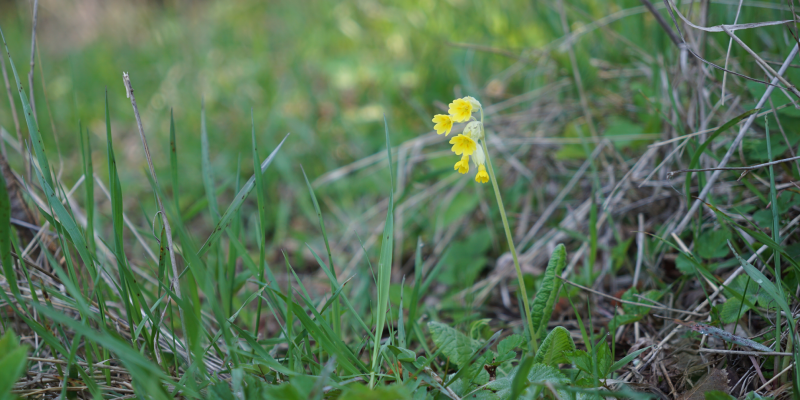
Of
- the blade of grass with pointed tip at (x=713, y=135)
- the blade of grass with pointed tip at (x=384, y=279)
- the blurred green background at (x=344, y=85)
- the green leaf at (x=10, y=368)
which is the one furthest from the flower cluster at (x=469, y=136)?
the green leaf at (x=10, y=368)

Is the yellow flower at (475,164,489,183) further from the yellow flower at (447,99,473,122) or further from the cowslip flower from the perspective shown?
the yellow flower at (447,99,473,122)

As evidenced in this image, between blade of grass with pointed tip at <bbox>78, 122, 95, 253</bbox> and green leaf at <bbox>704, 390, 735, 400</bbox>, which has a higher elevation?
blade of grass with pointed tip at <bbox>78, 122, 95, 253</bbox>

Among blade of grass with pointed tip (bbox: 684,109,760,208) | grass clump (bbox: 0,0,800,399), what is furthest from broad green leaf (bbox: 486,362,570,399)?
blade of grass with pointed tip (bbox: 684,109,760,208)

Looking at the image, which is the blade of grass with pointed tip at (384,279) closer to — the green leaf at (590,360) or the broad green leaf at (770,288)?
the green leaf at (590,360)

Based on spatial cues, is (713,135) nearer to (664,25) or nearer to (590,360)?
(664,25)

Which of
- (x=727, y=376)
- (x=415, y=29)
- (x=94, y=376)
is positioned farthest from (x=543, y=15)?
(x=94, y=376)

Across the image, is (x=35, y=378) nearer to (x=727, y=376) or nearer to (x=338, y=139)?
(x=727, y=376)
